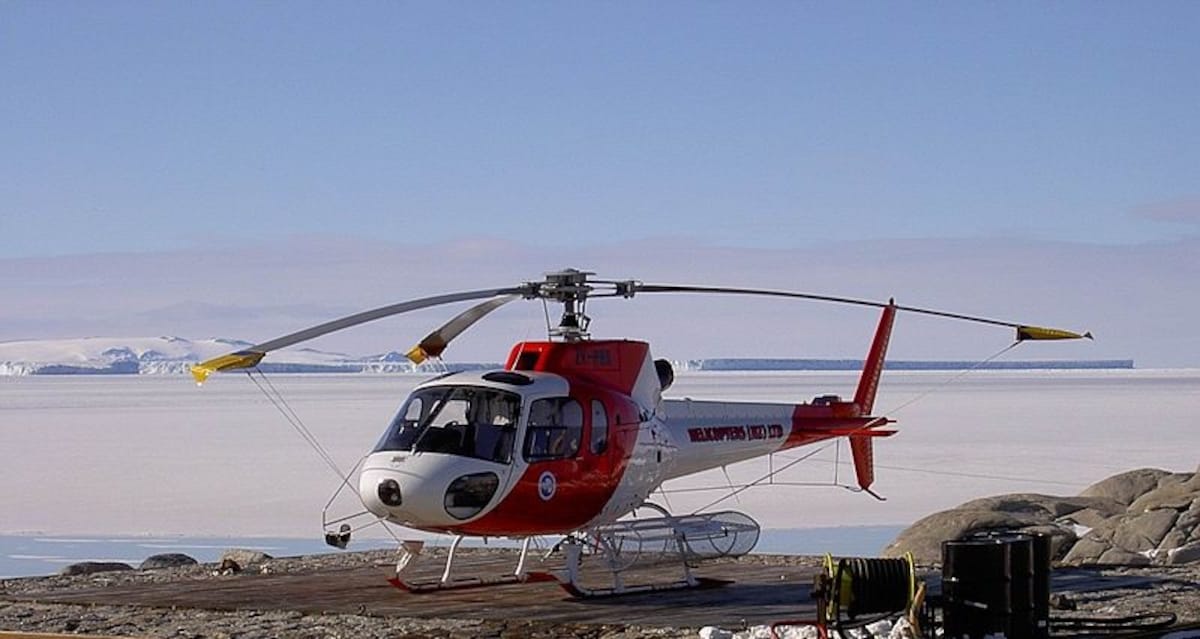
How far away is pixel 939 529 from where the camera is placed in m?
20.2

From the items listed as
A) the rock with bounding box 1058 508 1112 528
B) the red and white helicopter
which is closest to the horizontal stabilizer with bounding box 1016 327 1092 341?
the red and white helicopter

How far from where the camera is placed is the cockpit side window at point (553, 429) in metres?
15.4

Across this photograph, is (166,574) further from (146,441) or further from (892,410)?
(892,410)

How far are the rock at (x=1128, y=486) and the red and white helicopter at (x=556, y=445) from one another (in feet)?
31.7

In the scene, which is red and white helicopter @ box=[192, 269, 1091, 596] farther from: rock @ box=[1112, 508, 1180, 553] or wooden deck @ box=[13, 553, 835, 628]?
rock @ box=[1112, 508, 1180, 553]

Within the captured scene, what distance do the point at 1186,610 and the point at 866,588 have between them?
344cm

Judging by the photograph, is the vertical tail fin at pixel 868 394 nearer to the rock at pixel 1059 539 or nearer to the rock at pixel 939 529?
the rock at pixel 939 529

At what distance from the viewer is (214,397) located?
9069cm

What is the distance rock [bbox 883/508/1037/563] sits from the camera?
19703mm

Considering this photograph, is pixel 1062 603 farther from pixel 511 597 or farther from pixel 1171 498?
pixel 1171 498

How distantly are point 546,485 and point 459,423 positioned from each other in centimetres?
91

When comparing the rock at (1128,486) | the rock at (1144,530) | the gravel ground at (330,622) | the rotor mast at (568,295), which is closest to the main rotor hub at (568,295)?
the rotor mast at (568,295)

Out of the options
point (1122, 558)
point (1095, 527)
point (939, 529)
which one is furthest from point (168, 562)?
point (1095, 527)

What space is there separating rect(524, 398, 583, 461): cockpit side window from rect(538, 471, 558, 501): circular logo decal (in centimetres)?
14
